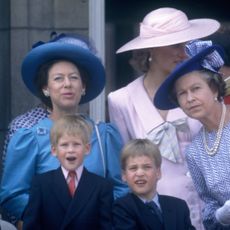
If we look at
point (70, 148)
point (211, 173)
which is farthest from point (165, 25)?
point (70, 148)

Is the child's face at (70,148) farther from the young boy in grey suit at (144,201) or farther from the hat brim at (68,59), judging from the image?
the hat brim at (68,59)

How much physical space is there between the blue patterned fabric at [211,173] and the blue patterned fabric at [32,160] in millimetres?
345

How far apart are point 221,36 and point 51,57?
6.16 feet

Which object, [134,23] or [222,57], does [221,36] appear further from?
[222,57]

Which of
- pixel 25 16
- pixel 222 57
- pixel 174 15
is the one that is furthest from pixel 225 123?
pixel 25 16

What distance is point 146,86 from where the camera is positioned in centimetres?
592

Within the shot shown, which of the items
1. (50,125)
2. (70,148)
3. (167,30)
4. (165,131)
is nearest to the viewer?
(70,148)

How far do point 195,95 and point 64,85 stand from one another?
60 centimetres

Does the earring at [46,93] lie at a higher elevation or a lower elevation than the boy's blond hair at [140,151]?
higher

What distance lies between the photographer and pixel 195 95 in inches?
213

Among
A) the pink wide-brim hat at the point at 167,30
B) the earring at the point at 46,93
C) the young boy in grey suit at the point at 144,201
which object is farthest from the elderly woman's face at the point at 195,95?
the earring at the point at 46,93

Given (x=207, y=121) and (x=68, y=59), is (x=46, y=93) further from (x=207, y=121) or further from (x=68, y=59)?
(x=207, y=121)

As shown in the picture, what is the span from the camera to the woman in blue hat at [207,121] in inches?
211

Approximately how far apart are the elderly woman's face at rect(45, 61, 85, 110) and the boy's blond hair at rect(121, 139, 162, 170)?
37 cm
